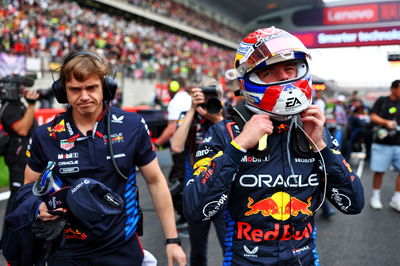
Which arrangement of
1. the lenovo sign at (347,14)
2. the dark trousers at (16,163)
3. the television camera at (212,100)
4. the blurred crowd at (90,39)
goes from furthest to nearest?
the blurred crowd at (90,39)
the dark trousers at (16,163)
the lenovo sign at (347,14)
the television camera at (212,100)

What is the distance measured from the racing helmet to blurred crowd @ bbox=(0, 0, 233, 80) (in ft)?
20.9

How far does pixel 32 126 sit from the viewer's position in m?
3.97

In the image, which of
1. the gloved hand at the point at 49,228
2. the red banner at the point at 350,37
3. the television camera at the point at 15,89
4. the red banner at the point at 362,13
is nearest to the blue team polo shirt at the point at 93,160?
the gloved hand at the point at 49,228

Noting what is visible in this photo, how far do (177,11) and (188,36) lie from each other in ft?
8.52

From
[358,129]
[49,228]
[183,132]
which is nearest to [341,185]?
[49,228]

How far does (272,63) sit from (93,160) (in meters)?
0.97

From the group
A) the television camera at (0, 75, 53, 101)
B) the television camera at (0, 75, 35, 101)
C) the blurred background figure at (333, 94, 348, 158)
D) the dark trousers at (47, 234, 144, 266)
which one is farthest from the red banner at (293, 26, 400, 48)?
the blurred background figure at (333, 94, 348, 158)

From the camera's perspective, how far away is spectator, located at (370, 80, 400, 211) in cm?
517

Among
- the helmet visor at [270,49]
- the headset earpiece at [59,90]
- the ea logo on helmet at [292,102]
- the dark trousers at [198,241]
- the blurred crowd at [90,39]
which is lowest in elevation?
the dark trousers at [198,241]

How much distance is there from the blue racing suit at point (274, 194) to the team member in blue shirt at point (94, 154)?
19.3 inches

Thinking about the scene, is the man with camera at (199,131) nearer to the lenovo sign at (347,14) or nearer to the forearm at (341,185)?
the forearm at (341,185)

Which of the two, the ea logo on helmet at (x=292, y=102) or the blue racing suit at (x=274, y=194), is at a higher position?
the ea logo on helmet at (x=292, y=102)

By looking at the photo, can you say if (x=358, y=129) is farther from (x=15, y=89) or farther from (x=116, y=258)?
(x=116, y=258)

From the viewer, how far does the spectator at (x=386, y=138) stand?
203 inches
